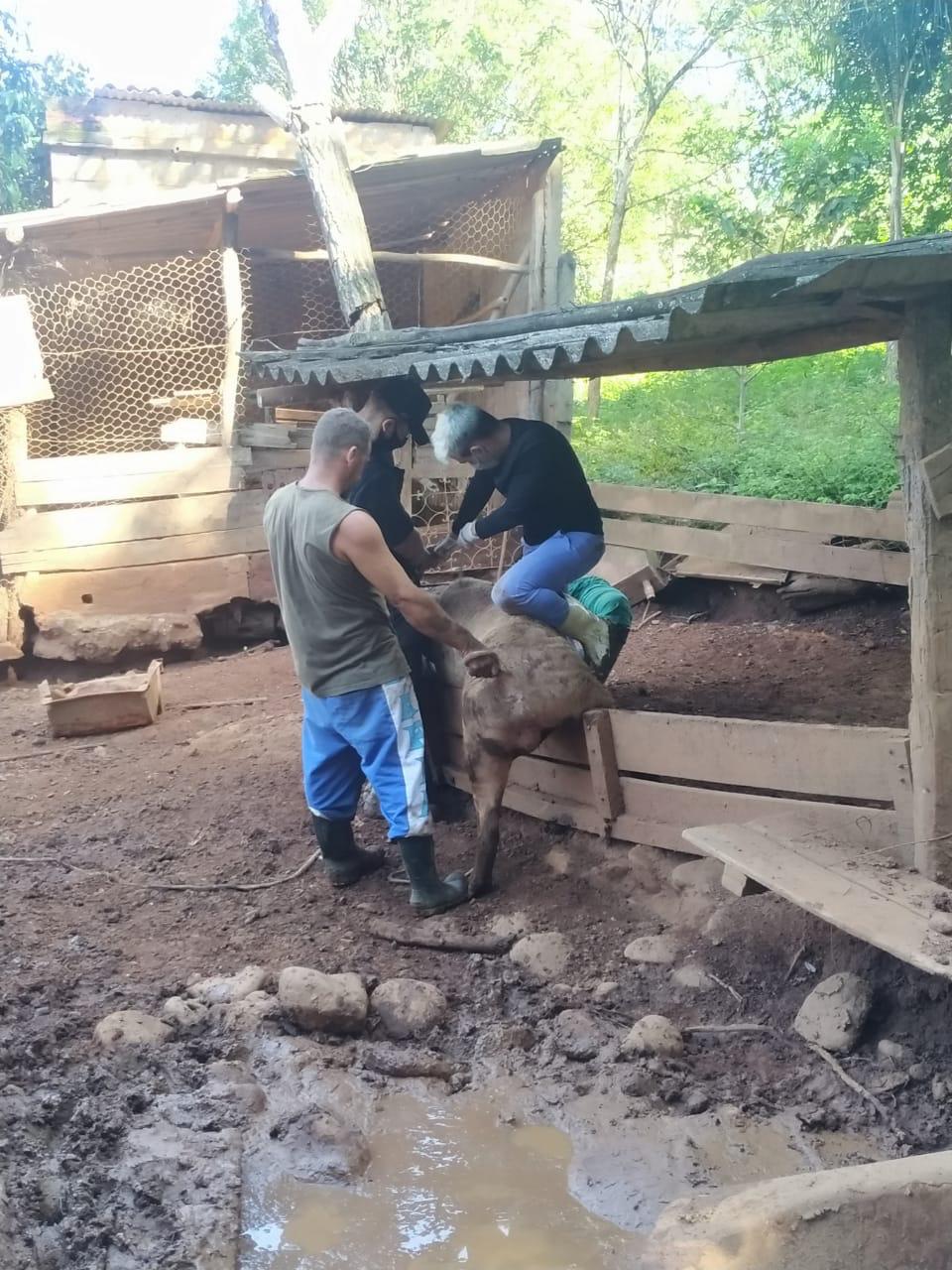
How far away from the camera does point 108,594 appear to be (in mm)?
9828

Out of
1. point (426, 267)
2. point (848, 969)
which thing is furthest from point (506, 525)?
point (426, 267)

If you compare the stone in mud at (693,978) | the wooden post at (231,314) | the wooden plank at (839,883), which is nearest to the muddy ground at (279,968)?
the stone in mud at (693,978)

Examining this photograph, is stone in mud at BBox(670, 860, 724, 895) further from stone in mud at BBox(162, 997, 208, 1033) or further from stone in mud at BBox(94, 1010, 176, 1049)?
stone in mud at BBox(94, 1010, 176, 1049)

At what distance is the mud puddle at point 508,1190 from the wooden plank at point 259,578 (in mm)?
7339

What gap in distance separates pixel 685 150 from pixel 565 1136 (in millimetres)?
22009

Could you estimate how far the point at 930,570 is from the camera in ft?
11.9

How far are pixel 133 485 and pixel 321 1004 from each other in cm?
710

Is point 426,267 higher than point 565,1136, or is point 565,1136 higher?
point 426,267

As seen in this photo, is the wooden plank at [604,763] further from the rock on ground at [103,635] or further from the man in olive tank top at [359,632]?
the rock on ground at [103,635]

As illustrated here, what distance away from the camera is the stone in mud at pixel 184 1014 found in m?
3.82

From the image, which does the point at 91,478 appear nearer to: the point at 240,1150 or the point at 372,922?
the point at 372,922

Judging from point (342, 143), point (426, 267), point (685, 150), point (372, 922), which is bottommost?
point (372, 922)

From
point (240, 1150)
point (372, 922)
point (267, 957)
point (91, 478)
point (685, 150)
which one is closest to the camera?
point (240, 1150)

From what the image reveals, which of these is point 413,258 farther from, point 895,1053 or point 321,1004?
point 895,1053
